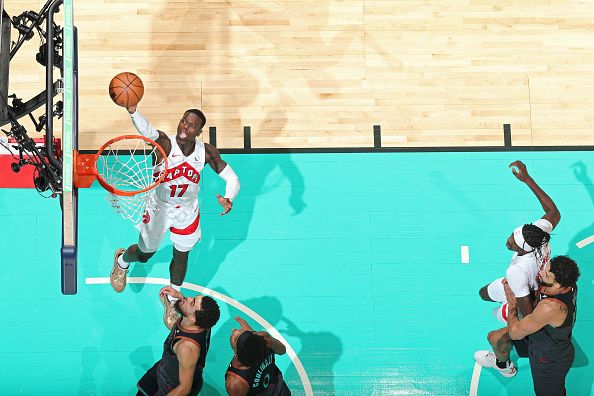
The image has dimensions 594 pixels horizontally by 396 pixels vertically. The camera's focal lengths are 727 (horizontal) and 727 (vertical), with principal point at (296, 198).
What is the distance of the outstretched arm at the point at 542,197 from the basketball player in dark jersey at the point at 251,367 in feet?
9.80

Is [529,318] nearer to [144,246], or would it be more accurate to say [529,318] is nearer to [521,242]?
[521,242]

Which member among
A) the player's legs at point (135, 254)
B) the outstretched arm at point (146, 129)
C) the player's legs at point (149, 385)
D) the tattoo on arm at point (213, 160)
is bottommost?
the player's legs at point (149, 385)

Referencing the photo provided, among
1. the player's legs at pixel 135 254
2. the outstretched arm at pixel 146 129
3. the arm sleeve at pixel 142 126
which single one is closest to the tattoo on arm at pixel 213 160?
the outstretched arm at pixel 146 129

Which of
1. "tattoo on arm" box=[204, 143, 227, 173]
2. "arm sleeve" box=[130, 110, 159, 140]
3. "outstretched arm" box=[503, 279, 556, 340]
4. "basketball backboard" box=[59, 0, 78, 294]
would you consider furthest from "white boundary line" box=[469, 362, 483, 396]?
"basketball backboard" box=[59, 0, 78, 294]

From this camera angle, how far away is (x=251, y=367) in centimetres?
627

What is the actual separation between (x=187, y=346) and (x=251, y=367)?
0.61 meters

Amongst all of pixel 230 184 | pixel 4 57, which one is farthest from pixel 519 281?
pixel 4 57

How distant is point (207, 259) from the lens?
777 centimetres

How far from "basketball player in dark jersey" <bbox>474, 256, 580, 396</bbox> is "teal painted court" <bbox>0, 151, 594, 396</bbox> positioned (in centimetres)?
71

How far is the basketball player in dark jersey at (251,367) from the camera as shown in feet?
20.4

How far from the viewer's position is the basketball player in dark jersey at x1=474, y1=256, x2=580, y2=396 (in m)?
6.38

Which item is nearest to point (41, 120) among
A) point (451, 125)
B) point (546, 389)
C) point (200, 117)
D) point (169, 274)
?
point (200, 117)

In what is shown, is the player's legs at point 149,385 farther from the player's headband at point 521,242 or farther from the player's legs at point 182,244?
the player's headband at point 521,242

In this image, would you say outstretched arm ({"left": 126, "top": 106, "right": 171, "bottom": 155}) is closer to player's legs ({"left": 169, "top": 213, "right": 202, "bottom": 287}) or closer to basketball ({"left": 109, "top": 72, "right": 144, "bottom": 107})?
basketball ({"left": 109, "top": 72, "right": 144, "bottom": 107})
